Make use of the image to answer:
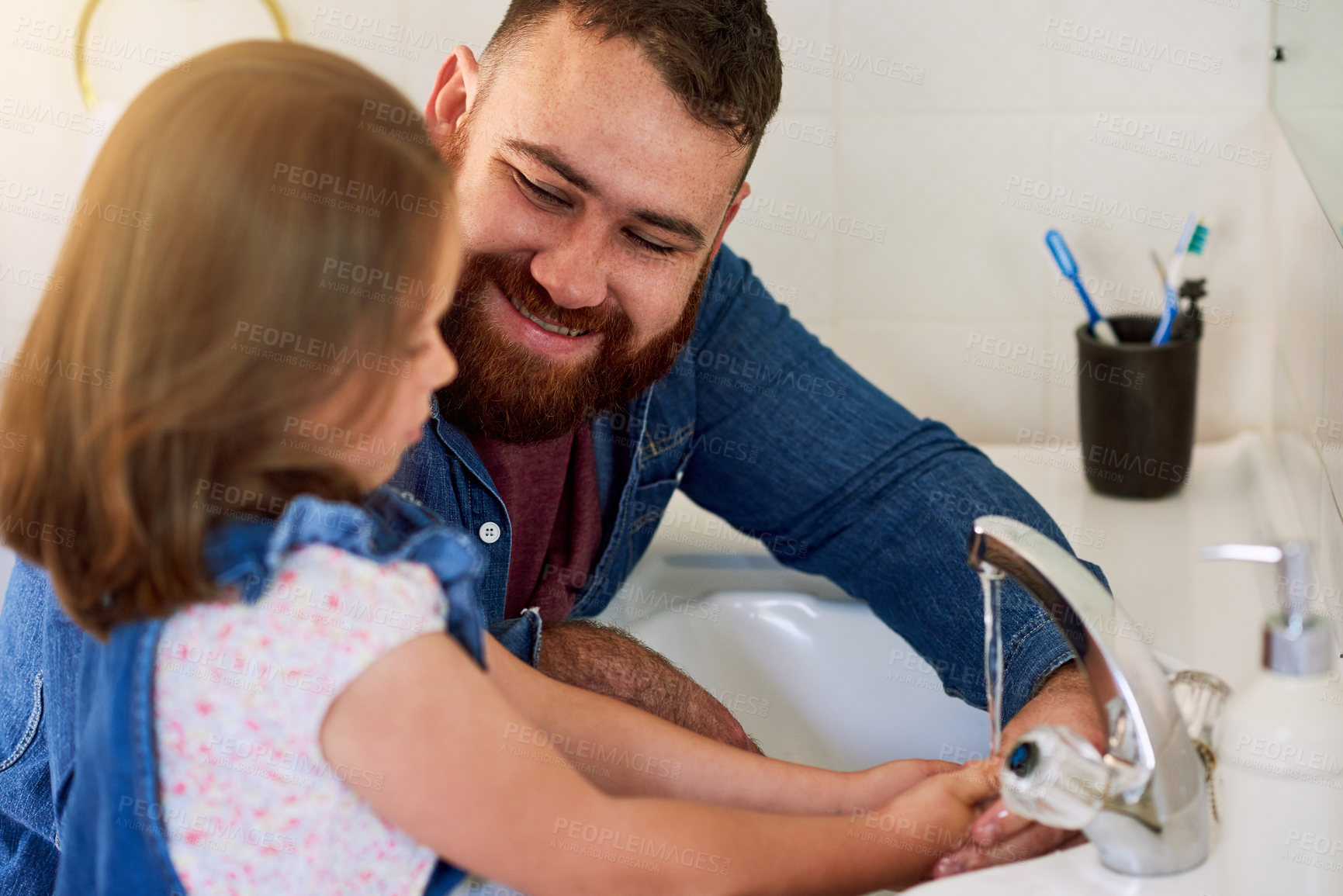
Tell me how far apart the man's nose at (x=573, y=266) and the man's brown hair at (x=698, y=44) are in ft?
0.40

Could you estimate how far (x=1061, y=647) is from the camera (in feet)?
2.93

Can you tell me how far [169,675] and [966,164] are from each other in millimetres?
1064

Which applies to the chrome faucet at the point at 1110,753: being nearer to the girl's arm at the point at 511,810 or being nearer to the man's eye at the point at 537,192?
the girl's arm at the point at 511,810

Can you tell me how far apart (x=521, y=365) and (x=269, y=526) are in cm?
44

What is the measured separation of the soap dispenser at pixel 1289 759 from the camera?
0.58 metres

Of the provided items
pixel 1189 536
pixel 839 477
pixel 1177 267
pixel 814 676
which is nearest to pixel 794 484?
pixel 839 477

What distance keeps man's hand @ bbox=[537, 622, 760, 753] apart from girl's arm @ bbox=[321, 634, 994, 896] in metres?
0.27

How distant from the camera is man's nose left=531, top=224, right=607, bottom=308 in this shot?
3.09ft

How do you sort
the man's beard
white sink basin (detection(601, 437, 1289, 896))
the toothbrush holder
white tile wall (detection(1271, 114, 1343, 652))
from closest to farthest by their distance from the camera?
white tile wall (detection(1271, 114, 1343, 652)) → the man's beard → white sink basin (detection(601, 437, 1289, 896)) → the toothbrush holder

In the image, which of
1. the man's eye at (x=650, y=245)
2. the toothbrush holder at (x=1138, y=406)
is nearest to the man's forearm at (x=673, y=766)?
the man's eye at (x=650, y=245)

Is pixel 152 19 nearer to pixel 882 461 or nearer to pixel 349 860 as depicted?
pixel 882 461

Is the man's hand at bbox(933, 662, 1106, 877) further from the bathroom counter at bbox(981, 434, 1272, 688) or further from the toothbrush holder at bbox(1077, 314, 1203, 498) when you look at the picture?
the toothbrush holder at bbox(1077, 314, 1203, 498)

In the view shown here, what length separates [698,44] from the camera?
93 cm

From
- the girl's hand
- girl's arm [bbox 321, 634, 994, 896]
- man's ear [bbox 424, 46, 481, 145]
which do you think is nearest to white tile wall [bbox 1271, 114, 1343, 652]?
the girl's hand
